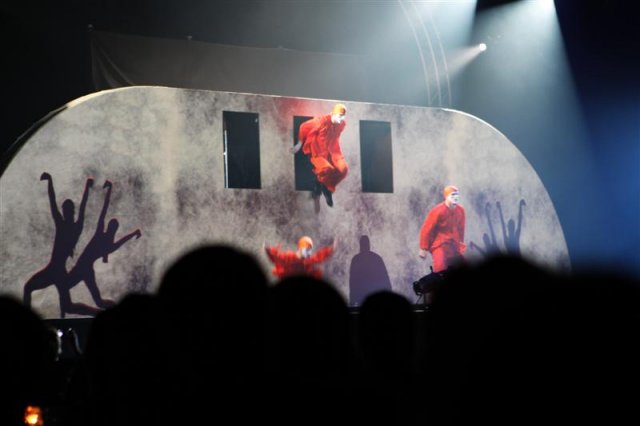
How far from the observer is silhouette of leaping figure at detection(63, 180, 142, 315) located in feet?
26.9

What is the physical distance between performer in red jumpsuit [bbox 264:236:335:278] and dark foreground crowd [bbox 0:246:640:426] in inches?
271

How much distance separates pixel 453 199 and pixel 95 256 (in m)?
4.85

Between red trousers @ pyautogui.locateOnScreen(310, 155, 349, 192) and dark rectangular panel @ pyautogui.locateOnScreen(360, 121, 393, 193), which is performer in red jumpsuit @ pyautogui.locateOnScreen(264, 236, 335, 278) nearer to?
red trousers @ pyautogui.locateOnScreen(310, 155, 349, 192)

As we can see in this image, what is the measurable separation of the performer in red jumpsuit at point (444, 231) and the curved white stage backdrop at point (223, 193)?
13 centimetres

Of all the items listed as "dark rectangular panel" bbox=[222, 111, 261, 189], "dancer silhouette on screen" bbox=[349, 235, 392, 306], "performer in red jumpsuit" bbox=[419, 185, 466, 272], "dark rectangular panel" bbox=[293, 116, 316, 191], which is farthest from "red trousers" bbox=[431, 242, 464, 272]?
"dark rectangular panel" bbox=[222, 111, 261, 189]

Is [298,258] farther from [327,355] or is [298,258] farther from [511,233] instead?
[327,355]

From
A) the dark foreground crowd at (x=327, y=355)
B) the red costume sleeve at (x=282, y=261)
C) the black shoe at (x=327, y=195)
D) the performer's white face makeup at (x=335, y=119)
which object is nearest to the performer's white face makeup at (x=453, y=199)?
the black shoe at (x=327, y=195)

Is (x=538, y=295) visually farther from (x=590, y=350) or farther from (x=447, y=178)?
(x=447, y=178)

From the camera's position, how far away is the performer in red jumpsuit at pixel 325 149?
974 cm

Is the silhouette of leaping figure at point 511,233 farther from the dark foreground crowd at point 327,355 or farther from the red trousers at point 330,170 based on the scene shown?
the dark foreground crowd at point 327,355

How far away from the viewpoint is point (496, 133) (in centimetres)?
1106

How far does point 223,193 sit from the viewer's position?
9.15m

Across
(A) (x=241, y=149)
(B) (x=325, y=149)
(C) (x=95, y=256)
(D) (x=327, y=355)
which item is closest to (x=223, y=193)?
(A) (x=241, y=149)

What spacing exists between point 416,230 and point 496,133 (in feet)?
6.71
